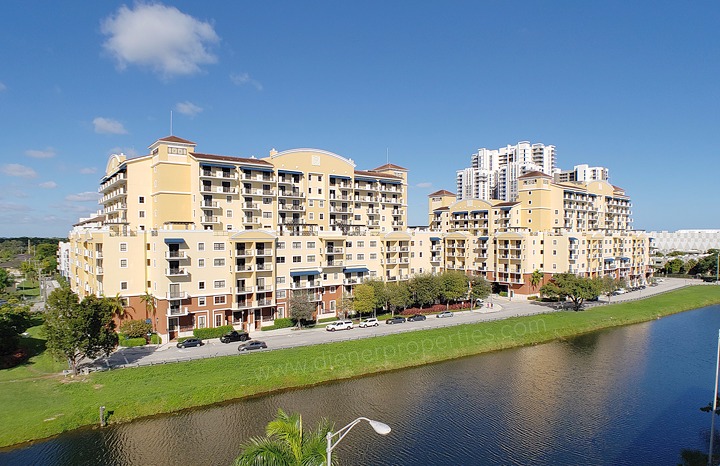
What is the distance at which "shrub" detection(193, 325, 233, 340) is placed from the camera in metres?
42.5

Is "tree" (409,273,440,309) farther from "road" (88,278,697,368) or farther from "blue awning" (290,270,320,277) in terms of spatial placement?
"blue awning" (290,270,320,277)

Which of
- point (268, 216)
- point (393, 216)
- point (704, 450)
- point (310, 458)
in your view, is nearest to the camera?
point (310, 458)

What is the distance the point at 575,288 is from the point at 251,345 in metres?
44.9

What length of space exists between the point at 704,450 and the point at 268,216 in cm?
4922

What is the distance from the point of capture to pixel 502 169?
415 ft

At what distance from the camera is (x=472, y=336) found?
4525 cm

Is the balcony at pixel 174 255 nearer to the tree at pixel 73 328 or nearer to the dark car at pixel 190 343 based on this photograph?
the dark car at pixel 190 343

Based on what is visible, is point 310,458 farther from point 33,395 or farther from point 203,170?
point 203,170

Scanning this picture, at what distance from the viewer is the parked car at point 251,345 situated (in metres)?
38.2

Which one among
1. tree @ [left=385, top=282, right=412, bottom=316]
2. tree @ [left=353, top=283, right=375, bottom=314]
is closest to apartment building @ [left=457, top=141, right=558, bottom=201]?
tree @ [left=385, top=282, right=412, bottom=316]

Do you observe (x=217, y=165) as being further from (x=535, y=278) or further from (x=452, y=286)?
(x=535, y=278)

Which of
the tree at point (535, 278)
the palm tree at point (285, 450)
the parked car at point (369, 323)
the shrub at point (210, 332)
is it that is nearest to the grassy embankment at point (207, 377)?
the parked car at point (369, 323)

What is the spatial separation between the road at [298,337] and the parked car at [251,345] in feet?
1.75

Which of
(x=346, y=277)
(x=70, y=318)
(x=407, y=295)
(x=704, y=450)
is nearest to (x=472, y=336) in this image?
(x=407, y=295)
